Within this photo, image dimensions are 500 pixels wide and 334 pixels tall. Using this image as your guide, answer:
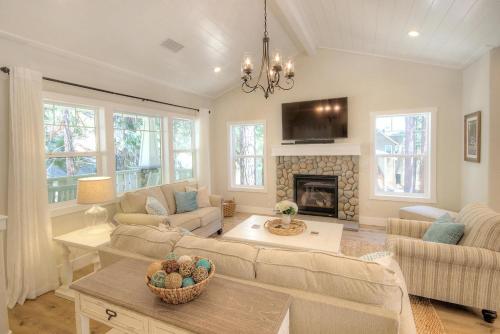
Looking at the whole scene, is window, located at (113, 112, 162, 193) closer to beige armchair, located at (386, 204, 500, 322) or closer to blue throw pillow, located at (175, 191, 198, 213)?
blue throw pillow, located at (175, 191, 198, 213)

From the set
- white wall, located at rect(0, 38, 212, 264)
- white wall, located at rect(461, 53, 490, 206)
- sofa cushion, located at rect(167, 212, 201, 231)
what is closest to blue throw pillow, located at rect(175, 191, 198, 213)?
sofa cushion, located at rect(167, 212, 201, 231)

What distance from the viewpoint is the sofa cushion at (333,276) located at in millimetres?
1221

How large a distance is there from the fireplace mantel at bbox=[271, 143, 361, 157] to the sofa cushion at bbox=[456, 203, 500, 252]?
2.43 metres

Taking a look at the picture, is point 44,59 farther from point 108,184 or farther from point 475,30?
point 475,30

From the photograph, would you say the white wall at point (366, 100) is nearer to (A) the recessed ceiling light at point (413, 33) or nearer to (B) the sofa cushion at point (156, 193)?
(A) the recessed ceiling light at point (413, 33)

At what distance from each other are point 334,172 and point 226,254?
401cm

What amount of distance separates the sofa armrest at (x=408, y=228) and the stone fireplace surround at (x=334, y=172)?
1954 millimetres

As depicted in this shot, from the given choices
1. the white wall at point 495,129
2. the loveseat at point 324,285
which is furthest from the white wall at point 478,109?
the loveseat at point 324,285

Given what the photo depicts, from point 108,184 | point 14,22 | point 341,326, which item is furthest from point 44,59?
point 341,326

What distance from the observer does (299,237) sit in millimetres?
3002

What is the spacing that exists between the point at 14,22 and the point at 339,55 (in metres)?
4.70

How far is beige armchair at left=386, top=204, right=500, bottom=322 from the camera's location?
6.93 ft

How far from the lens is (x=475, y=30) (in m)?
2.84

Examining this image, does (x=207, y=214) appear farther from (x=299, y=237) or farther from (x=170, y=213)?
(x=299, y=237)
